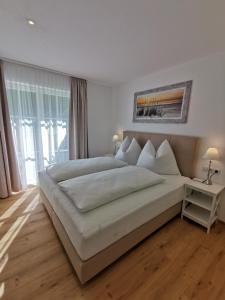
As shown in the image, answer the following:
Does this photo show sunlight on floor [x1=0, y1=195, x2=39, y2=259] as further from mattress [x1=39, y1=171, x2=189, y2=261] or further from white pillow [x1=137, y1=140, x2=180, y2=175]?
white pillow [x1=137, y1=140, x2=180, y2=175]

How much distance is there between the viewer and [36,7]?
1.29 m

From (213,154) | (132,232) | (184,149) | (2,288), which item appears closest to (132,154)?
(184,149)

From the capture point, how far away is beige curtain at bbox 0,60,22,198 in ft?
8.06

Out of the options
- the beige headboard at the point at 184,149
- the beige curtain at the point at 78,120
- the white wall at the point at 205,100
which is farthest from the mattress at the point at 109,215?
the beige curtain at the point at 78,120

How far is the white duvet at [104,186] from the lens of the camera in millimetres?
1476

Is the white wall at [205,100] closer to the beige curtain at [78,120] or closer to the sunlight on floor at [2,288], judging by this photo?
the beige curtain at [78,120]

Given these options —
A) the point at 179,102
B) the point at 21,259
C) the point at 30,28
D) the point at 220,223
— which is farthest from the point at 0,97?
the point at 220,223

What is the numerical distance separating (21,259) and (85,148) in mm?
2403

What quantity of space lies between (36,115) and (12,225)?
1.96 metres

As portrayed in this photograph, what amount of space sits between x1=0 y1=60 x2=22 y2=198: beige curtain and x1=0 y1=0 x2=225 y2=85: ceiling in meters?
0.78

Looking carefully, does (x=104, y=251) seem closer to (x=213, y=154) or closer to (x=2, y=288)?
(x=2, y=288)

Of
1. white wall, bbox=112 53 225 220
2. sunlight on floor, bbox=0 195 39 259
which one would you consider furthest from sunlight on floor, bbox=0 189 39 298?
white wall, bbox=112 53 225 220

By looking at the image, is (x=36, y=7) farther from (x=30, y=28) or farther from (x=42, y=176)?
(x=42, y=176)

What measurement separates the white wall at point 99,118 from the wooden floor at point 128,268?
234cm
